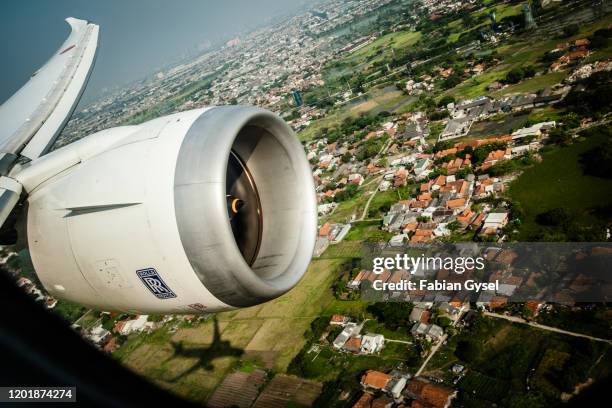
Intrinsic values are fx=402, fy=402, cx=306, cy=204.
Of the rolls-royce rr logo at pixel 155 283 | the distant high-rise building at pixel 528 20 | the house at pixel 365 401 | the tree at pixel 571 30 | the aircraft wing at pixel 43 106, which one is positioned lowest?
the house at pixel 365 401

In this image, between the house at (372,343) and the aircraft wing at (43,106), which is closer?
the aircraft wing at (43,106)

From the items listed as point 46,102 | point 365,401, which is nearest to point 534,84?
point 365,401

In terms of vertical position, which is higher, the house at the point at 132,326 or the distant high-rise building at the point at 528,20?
the distant high-rise building at the point at 528,20

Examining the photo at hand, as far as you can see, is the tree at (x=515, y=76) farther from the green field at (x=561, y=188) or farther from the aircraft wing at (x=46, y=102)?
the aircraft wing at (x=46, y=102)

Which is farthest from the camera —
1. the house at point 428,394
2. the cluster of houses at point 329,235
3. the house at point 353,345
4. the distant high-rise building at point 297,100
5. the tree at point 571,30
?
the distant high-rise building at point 297,100

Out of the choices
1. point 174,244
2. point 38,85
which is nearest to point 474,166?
point 38,85

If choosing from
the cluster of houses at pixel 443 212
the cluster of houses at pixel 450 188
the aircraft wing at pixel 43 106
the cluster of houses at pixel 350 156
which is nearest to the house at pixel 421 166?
the cluster of houses at pixel 450 188
